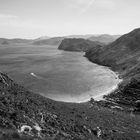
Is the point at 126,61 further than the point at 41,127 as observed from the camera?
Yes

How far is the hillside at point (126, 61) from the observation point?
61812 millimetres

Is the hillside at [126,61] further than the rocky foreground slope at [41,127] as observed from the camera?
Yes

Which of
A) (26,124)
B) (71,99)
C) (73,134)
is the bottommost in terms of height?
(71,99)

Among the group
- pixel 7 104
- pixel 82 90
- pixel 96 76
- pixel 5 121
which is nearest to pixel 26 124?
pixel 5 121

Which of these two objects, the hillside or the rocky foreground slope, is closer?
the rocky foreground slope

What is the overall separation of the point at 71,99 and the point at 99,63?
3381 inches

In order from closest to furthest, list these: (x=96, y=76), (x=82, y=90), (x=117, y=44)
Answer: (x=82, y=90)
(x=96, y=76)
(x=117, y=44)

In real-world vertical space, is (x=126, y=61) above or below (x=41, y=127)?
below

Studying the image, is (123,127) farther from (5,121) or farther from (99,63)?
(99,63)

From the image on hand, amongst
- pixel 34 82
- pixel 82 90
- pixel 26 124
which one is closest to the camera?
pixel 26 124

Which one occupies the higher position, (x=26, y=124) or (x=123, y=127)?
(x=26, y=124)

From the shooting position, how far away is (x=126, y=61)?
12206cm

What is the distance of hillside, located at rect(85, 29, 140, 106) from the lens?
61.8 meters

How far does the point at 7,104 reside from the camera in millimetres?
22281
